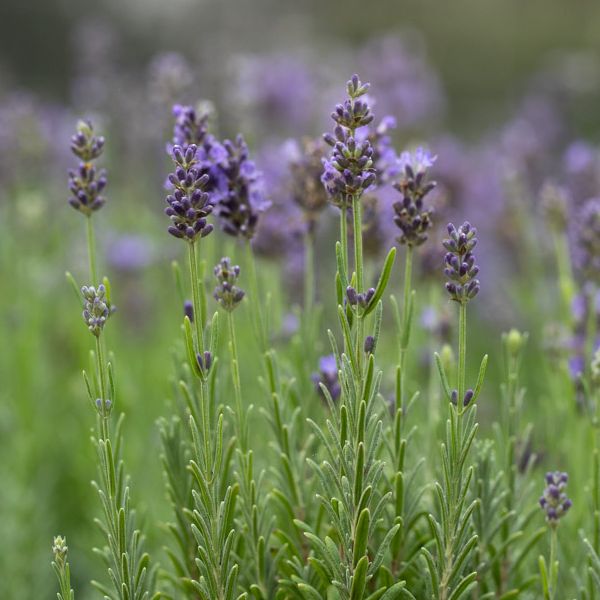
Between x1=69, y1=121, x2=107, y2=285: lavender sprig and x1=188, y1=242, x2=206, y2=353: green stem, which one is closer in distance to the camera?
x1=188, y1=242, x2=206, y2=353: green stem

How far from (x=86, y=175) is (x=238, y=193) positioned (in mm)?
341

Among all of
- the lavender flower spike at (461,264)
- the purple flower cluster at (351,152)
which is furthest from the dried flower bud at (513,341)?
the purple flower cluster at (351,152)

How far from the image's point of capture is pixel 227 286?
5.49 feet

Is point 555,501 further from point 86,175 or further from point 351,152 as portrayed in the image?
point 86,175

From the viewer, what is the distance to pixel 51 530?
140 inches

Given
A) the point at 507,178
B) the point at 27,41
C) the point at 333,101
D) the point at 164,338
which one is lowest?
the point at 164,338

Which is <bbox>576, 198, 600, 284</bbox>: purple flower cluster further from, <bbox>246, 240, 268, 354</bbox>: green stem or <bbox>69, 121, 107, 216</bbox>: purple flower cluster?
<bbox>69, 121, 107, 216</bbox>: purple flower cluster

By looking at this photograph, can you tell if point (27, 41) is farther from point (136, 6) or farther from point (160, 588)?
point (160, 588)

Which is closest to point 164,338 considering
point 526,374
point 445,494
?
point 526,374

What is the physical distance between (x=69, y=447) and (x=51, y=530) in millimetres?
461

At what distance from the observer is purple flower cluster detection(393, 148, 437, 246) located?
5.76 feet

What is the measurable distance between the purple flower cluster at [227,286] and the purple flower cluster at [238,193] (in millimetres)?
304

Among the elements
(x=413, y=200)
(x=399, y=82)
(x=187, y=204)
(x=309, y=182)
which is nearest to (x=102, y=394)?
(x=187, y=204)

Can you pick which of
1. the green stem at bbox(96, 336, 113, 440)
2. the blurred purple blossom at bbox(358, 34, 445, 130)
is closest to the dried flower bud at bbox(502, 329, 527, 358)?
the green stem at bbox(96, 336, 113, 440)
